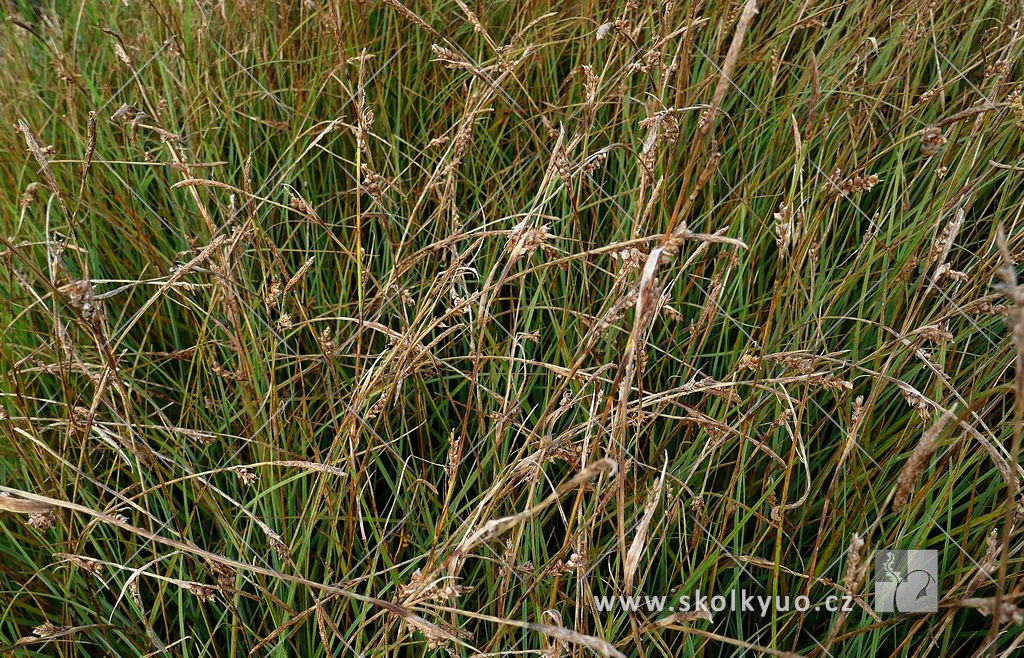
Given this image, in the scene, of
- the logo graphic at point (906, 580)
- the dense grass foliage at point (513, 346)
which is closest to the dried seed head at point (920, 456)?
the dense grass foliage at point (513, 346)

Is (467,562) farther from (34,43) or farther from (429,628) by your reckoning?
(34,43)

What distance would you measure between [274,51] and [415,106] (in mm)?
378

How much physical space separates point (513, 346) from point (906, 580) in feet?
2.13

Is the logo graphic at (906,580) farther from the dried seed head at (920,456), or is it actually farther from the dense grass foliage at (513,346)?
the dried seed head at (920,456)

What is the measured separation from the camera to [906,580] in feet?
3.62

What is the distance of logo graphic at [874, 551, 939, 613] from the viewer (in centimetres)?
110

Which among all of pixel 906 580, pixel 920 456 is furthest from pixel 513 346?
pixel 906 580

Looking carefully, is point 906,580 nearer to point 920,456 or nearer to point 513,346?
point 920,456

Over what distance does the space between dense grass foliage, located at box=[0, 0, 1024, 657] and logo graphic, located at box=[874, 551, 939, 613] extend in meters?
0.02

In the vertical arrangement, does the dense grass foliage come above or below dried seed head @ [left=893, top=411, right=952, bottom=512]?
below

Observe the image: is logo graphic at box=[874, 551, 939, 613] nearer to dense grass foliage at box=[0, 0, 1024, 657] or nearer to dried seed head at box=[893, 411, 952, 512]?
dense grass foliage at box=[0, 0, 1024, 657]

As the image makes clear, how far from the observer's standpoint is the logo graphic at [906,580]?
3.59ft

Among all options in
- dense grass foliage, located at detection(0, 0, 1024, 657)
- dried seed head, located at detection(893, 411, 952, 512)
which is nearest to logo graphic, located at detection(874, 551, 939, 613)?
dense grass foliage, located at detection(0, 0, 1024, 657)

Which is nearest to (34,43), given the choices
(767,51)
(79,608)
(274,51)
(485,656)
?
(274,51)
